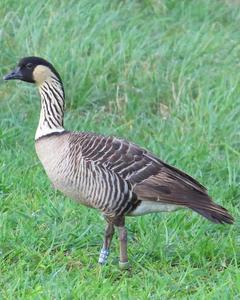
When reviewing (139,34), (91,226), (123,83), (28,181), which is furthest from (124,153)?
(139,34)

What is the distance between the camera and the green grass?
271 inches

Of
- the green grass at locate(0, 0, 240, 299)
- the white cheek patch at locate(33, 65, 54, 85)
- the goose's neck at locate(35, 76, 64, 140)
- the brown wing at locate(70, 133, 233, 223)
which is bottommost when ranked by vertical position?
the green grass at locate(0, 0, 240, 299)

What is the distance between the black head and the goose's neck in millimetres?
41

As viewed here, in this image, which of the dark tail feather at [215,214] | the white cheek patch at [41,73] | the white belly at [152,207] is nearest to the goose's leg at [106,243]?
the white belly at [152,207]

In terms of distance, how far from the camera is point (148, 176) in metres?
7.18

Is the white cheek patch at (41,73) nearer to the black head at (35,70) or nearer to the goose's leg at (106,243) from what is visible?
the black head at (35,70)

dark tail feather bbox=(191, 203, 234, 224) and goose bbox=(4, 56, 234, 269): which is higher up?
goose bbox=(4, 56, 234, 269)

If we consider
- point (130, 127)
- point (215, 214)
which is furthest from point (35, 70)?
point (130, 127)

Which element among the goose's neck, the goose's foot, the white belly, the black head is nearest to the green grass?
the goose's foot

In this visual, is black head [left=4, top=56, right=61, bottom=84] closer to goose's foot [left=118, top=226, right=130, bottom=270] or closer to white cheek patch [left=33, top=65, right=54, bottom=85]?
white cheek patch [left=33, top=65, right=54, bottom=85]

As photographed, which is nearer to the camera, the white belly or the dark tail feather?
the dark tail feather

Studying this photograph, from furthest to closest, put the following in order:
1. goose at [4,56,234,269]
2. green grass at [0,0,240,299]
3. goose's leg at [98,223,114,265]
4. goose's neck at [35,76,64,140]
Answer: goose's neck at [35,76,64,140] < goose's leg at [98,223,114,265] < goose at [4,56,234,269] < green grass at [0,0,240,299]

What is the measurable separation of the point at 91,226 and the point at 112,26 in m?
3.84

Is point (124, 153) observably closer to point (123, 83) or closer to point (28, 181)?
point (28, 181)
